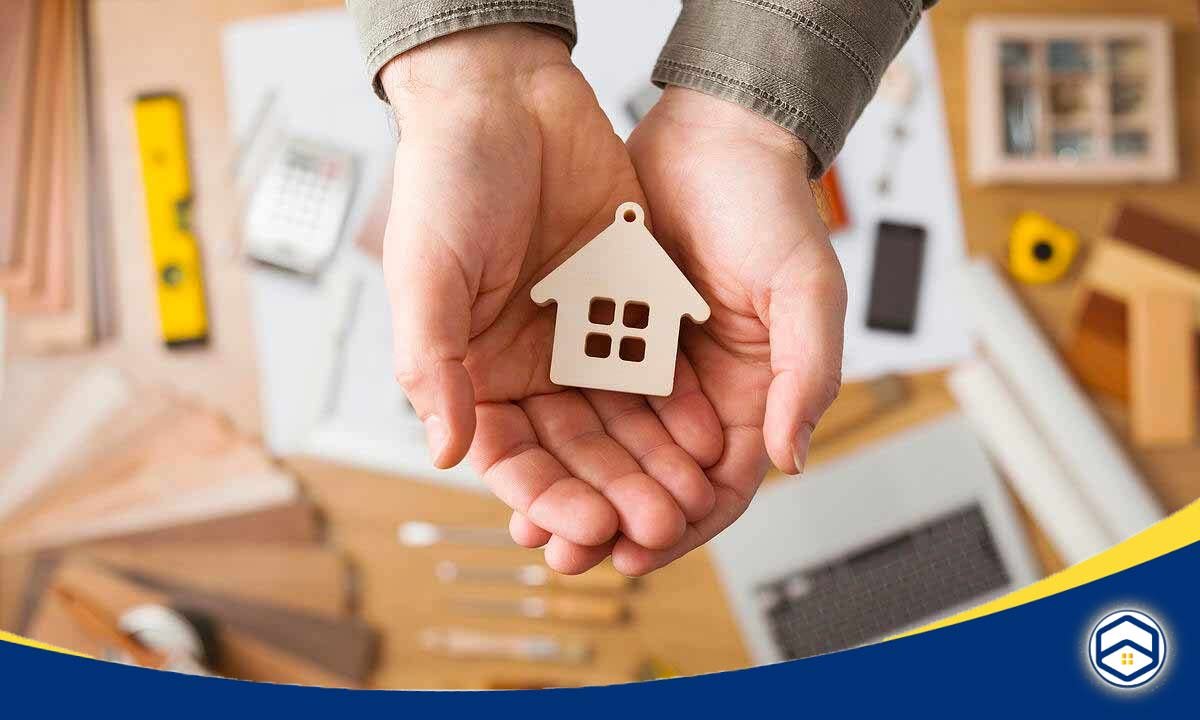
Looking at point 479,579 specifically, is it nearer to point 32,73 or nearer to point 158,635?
point 158,635

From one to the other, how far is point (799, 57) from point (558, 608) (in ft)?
2.62

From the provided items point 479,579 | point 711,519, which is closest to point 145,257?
point 479,579

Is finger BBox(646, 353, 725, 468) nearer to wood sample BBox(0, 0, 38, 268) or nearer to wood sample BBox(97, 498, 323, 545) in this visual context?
wood sample BBox(97, 498, 323, 545)

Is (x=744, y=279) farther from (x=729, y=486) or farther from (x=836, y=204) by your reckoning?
(x=836, y=204)

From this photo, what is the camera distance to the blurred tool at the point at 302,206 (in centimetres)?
134

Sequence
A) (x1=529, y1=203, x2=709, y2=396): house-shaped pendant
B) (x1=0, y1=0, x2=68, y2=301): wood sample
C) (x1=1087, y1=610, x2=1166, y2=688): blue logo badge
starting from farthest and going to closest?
(x1=0, y1=0, x2=68, y2=301): wood sample < (x1=1087, y1=610, x2=1166, y2=688): blue logo badge < (x1=529, y1=203, x2=709, y2=396): house-shaped pendant

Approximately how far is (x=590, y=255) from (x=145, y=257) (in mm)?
819

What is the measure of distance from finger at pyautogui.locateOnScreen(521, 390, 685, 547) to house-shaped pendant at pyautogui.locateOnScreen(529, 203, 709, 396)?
0.08ft

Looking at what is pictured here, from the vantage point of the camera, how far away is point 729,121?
850 mm

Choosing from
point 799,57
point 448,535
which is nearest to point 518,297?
point 799,57

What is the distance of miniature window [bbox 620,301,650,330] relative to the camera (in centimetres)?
85

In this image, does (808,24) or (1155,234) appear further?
(1155,234)

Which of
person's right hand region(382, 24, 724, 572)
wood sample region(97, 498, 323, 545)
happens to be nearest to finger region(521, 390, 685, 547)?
person's right hand region(382, 24, 724, 572)

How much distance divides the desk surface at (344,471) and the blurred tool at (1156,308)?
0.35ft
